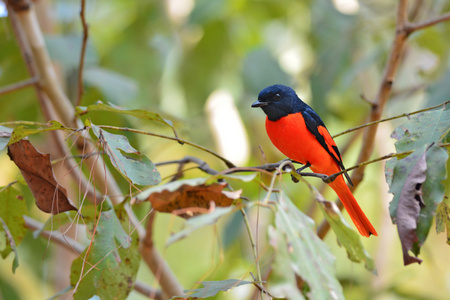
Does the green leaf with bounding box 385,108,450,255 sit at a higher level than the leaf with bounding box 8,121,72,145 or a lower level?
lower

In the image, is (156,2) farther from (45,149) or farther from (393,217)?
(393,217)

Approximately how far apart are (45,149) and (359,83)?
6.87ft

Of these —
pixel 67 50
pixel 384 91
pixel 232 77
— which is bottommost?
pixel 384 91

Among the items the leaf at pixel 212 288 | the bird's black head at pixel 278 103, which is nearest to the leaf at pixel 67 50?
the bird's black head at pixel 278 103

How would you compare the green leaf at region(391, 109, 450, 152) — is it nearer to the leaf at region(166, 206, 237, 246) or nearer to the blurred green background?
the leaf at region(166, 206, 237, 246)

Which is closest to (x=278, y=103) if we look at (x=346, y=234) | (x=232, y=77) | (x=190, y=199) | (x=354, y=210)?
(x=354, y=210)

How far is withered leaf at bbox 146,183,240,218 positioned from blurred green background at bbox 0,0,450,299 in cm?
124

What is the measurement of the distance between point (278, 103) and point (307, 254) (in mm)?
1121

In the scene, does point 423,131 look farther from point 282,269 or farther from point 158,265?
point 158,265

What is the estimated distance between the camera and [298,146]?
1782 mm

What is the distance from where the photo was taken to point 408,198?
2.84 feet

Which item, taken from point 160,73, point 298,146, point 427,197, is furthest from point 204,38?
point 427,197

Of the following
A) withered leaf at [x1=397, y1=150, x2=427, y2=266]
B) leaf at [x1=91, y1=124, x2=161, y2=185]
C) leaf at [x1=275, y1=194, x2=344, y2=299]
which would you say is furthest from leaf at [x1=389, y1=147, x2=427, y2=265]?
leaf at [x1=91, y1=124, x2=161, y2=185]

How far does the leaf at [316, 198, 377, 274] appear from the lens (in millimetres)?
875
